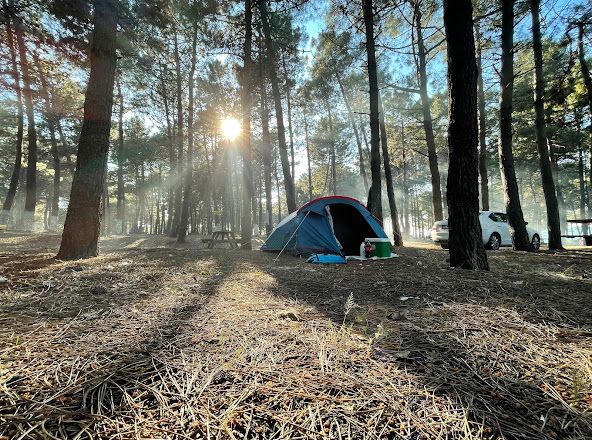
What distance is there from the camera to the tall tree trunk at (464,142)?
4.09 metres

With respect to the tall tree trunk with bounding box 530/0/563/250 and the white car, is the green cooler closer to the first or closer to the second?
the white car

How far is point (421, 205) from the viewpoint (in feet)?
161

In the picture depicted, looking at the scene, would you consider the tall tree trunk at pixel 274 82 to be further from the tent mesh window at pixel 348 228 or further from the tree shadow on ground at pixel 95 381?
the tree shadow on ground at pixel 95 381

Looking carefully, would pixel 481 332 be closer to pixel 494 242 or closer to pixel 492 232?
pixel 492 232

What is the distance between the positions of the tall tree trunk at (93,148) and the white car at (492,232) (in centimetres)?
1105

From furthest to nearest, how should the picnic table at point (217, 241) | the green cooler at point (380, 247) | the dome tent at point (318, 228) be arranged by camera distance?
the picnic table at point (217, 241)
the dome tent at point (318, 228)
the green cooler at point (380, 247)

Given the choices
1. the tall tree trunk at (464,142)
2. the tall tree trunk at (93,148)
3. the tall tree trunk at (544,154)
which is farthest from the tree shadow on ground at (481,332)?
the tall tree trunk at (544,154)

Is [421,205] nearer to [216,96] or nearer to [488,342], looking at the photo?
[216,96]

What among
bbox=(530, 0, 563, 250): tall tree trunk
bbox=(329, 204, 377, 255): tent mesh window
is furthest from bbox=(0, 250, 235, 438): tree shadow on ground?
bbox=(530, 0, 563, 250): tall tree trunk

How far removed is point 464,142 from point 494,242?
8657 mm

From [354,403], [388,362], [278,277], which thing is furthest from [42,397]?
[278,277]

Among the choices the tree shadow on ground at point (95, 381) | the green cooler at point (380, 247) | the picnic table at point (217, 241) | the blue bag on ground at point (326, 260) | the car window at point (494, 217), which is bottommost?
the tree shadow on ground at point (95, 381)

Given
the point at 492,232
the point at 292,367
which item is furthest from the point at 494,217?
the point at 292,367

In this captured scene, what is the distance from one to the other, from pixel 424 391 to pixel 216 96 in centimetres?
1906
